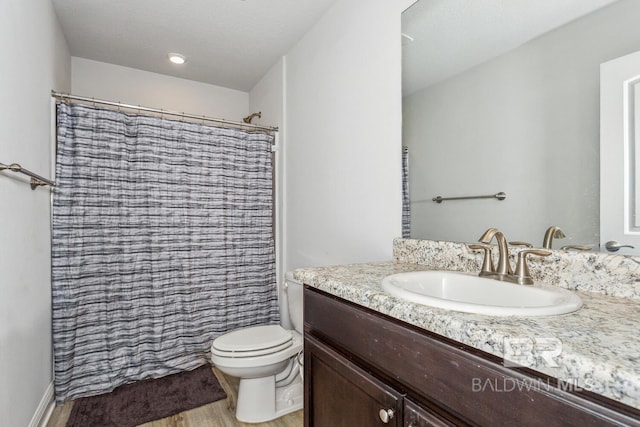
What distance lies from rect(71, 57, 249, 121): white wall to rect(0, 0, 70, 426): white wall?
2.41 feet

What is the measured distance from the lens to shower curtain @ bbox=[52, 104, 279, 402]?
1954 millimetres

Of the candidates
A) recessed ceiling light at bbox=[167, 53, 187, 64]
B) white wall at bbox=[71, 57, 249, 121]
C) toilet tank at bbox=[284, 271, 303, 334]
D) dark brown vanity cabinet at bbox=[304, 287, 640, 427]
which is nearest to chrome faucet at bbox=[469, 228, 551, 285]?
dark brown vanity cabinet at bbox=[304, 287, 640, 427]

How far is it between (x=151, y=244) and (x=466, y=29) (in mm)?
2147

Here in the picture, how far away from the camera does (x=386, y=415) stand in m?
0.75

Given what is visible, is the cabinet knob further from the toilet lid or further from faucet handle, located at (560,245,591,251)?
the toilet lid

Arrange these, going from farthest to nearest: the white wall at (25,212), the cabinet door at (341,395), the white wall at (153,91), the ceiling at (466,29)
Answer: the white wall at (153,91) < the white wall at (25,212) < the ceiling at (466,29) < the cabinet door at (341,395)

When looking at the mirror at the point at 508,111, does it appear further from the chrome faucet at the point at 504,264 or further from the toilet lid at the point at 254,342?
the toilet lid at the point at 254,342

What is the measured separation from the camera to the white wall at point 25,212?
48.0 inches

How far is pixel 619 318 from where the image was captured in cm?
63

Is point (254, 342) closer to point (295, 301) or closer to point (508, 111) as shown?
point (295, 301)

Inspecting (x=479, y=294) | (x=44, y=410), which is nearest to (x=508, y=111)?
(x=479, y=294)

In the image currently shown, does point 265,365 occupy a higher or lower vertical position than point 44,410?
higher

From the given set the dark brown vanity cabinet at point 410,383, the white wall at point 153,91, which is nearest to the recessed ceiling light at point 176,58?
the white wall at point 153,91

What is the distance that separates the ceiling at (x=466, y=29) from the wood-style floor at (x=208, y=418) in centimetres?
176
